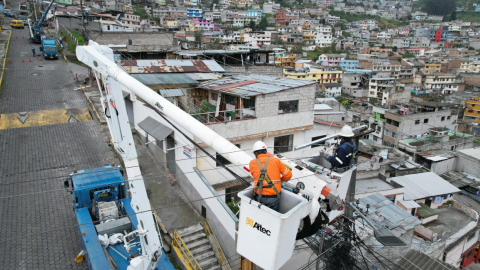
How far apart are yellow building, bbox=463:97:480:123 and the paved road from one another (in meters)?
64.5

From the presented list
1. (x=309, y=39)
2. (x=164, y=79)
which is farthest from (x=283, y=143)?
(x=309, y=39)

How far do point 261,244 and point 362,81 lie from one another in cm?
8558

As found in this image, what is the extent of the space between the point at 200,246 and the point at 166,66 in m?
13.5

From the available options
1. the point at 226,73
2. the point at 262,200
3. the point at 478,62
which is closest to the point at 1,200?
the point at 262,200

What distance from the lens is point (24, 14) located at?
247ft

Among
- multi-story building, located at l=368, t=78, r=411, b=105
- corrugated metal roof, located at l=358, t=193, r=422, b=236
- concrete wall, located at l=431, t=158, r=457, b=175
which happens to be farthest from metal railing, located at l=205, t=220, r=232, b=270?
multi-story building, located at l=368, t=78, r=411, b=105

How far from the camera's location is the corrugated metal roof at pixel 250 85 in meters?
18.1

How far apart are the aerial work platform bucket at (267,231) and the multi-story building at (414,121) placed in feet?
141

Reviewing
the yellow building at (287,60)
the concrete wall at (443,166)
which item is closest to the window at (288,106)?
the concrete wall at (443,166)

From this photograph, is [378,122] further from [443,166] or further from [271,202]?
[271,202]

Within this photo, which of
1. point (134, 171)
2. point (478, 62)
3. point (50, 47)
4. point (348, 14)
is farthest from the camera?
point (348, 14)

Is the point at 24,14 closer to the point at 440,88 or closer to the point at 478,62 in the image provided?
the point at 440,88

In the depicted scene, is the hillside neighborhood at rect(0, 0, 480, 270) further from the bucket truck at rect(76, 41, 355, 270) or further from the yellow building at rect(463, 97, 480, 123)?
the yellow building at rect(463, 97, 480, 123)

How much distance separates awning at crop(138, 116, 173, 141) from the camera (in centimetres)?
1652
